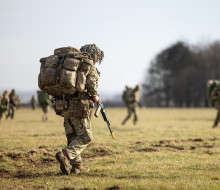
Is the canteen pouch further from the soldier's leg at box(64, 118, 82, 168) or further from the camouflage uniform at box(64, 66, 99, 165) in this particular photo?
the soldier's leg at box(64, 118, 82, 168)

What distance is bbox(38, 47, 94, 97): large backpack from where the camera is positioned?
7.12 m

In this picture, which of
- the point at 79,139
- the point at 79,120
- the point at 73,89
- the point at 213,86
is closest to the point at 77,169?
the point at 79,139

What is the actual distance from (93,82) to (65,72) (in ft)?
2.09

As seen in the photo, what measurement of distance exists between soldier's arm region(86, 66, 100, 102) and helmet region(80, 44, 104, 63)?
36 centimetres

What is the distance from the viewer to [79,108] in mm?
7387

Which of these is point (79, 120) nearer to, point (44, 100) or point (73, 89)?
point (73, 89)

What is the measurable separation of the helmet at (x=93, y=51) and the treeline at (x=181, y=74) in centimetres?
6434

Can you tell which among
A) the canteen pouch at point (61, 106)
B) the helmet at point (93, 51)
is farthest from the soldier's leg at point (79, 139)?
the helmet at point (93, 51)

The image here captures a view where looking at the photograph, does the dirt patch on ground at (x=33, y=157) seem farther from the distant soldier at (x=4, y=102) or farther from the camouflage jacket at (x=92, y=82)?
the distant soldier at (x=4, y=102)

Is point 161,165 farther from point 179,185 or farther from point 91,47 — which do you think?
point 91,47

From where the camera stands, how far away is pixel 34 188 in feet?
21.6

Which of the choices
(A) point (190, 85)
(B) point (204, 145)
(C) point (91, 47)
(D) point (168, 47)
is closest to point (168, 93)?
(A) point (190, 85)

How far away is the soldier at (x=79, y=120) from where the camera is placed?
287 inches

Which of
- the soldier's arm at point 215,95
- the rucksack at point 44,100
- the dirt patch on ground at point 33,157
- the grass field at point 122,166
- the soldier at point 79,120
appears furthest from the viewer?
the rucksack at point 44,100
